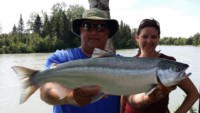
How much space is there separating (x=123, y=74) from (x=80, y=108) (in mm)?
797

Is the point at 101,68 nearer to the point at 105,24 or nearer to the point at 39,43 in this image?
the point at 105,24

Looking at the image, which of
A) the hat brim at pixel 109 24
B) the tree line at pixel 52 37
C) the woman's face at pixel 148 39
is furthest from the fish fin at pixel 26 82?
the tree line at pixel 52 37

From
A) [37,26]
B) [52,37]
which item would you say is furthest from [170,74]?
[37,26]

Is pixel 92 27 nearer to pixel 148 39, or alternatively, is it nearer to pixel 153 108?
pixel 148 39

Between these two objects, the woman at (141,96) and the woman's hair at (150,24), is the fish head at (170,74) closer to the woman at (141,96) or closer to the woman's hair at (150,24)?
the woman at (141,96)

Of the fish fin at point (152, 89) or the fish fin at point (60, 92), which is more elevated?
the fish fin at point (152, 89)

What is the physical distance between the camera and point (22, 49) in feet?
237

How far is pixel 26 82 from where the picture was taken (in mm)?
3365

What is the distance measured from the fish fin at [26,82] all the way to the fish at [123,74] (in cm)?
31

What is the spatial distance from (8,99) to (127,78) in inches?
588

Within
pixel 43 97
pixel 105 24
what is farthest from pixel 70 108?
pixel 105 24

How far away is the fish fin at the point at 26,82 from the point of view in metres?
3.34

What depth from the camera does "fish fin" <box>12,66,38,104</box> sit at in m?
3.34

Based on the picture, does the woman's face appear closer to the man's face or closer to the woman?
the woman
